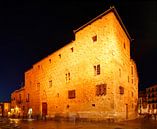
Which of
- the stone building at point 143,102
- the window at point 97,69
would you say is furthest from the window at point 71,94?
the stone building at point 143,102

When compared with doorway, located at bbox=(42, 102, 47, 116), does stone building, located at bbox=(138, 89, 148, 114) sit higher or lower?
lower

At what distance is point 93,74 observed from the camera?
29.0 metres

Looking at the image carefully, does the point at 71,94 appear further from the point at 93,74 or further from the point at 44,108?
the point at 44,108

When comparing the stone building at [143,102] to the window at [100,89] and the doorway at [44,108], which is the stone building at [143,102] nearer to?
the doorway at [44,108]

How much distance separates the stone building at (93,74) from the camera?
89.6 ft

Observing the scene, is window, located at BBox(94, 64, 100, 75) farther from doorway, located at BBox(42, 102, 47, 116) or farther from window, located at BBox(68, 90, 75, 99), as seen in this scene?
doorway, located at BBox(42, 102, 47, 116)

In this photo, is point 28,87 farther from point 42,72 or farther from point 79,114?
point 79,114

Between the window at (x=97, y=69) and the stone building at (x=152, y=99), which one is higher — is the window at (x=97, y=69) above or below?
above

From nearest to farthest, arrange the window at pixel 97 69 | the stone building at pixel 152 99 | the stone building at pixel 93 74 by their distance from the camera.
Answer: the stone building at pixel 93 74 → the window at pixel 97 69 → the stone building at pixel 152 99

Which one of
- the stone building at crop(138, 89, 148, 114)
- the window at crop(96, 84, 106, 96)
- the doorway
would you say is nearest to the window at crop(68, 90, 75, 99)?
the window at crop(96, 84, 106, 96)

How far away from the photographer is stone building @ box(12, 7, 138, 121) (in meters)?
27.3

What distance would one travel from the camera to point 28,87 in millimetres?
44812

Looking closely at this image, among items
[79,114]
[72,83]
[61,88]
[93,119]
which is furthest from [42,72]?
[93,119]

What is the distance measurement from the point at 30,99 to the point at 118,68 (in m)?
21.0
